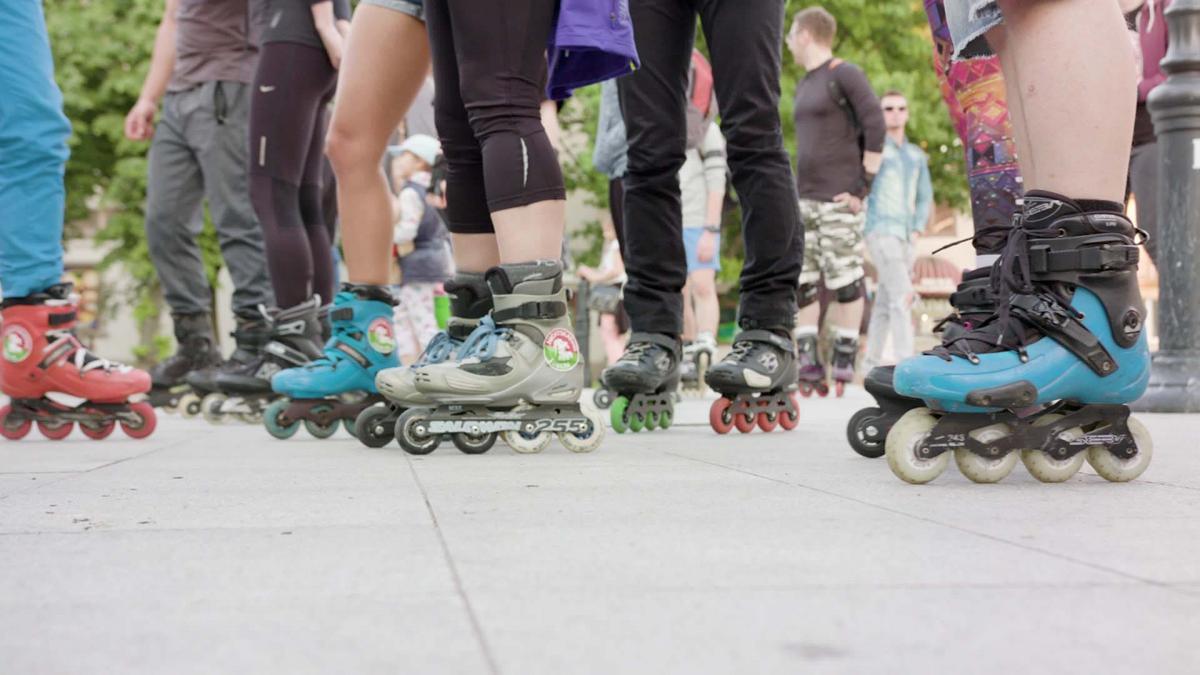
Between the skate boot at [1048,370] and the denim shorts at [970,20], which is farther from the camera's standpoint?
the denim shorts at [970,20]

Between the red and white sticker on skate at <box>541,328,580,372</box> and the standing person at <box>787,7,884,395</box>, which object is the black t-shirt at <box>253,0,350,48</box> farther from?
the standing person at <box>787,7,884,395</box>

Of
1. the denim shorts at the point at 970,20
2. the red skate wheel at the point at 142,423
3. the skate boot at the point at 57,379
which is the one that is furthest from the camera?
the red skate wheel at the point at 142,423

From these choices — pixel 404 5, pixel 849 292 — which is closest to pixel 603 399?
pixel 849 292

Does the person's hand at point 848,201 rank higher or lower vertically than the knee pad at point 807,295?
higher

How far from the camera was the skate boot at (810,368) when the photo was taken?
8453mm

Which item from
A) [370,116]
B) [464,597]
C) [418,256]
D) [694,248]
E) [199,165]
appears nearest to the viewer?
[464,597]

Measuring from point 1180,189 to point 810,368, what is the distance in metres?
3.03

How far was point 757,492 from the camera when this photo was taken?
2381 mm

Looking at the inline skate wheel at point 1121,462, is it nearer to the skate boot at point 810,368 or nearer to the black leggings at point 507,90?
the black leggings at point 507,90

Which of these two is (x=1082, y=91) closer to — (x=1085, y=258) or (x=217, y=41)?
(x=1085, y=258)

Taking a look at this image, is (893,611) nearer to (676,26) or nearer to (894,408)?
(894,408)

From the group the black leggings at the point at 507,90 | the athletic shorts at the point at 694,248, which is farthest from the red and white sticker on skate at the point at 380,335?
the athletic shorts at the point at 694,248

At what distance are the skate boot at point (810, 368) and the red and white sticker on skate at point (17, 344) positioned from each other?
16.9 ft

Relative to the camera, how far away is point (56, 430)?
446 cm
